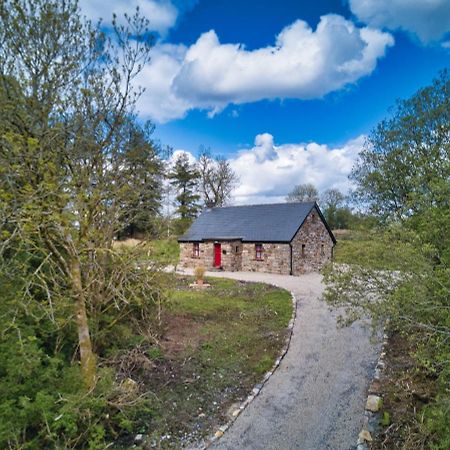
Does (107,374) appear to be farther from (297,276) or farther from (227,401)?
(297,276)

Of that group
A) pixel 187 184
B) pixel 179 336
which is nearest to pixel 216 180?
pixel 187 184

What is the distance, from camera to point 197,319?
1112cm

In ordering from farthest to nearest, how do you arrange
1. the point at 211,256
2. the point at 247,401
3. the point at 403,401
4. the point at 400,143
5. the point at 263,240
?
the point at 211,256 < the point at 263,240 < the point at 400,143 < the point at 247,401 < the point at 403,401

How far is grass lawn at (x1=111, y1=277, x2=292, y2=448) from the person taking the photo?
576 cm

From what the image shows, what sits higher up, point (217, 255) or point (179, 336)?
point (217, 255)

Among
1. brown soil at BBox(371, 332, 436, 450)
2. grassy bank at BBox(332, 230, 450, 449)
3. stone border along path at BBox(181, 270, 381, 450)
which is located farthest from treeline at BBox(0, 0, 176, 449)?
grassy bank at BBox(332, 230, 450, 449)

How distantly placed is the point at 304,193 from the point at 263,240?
2331 cm

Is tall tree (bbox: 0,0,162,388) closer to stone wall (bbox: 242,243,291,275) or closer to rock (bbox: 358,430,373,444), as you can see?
rock (bbox: 358,430,373,444)

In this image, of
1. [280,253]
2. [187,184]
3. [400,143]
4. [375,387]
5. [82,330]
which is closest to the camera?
[82,330]

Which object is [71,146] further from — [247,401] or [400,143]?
[400,143]

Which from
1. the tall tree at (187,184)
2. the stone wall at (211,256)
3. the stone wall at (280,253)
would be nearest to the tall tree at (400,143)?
the stone wall at (280,253)

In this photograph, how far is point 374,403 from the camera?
19.6 ft

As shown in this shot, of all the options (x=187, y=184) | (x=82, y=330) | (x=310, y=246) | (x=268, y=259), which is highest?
(x=187, y=184)

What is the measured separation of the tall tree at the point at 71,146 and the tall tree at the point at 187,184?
30.3 metres
